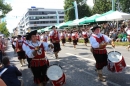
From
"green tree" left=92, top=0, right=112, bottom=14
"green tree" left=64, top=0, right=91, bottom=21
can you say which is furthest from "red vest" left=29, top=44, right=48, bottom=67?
"green tree" left=64, top=0, right=91, bottom=21

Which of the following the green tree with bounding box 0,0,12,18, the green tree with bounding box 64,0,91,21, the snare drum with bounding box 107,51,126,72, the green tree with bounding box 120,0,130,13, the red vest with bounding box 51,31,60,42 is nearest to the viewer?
the snare drum with bounding box 107,51,126,72

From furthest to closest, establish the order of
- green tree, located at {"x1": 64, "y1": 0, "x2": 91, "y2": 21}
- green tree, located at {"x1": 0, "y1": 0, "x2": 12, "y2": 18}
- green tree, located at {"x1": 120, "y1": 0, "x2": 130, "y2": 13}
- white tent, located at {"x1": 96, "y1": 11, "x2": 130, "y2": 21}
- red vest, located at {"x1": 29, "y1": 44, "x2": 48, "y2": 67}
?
1. green tree, located at {"x1": 64, "y1": 0, "x2": 91, "y2": 21}
2. green tree, located at {"x1": 120, "y1": 0, "x2": 130, "y2": 13}
3. green tree, located at {"x1": 0, "y1": 0, "x2": 12, "y2": 18}
4. white tent, located at {"x1": 96, "y1": 11, "x2": 130, "y2": 21}
5. red vest, located at {"x1": 29, "y1": 44, "x2": 48, "y2": 67}

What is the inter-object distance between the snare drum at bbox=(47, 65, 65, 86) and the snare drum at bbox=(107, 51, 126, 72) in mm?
1594

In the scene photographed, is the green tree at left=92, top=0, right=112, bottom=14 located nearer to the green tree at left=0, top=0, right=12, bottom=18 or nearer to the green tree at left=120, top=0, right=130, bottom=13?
the green tree at left=120, top=0, right=130, bottom=13

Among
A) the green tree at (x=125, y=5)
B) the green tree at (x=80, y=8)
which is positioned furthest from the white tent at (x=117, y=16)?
the green tree at (x=80, y=8)

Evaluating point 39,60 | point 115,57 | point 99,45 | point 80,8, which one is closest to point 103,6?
point 80,8

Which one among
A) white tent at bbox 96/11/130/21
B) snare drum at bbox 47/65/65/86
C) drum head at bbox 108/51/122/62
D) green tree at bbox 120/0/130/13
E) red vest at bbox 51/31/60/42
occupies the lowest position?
snare drum at bbox 47/65/65/86

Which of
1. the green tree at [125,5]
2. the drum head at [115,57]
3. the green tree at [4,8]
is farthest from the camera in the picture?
the green tree at [125,5]

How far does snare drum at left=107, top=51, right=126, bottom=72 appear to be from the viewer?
606 cm

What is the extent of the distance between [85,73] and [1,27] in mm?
79514

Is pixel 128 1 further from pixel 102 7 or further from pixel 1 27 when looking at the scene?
pixel 1 27

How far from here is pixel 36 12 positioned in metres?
115

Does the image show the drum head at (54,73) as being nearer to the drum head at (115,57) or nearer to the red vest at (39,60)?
the red vest at (39,60)

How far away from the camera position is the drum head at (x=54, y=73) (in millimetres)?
5621
